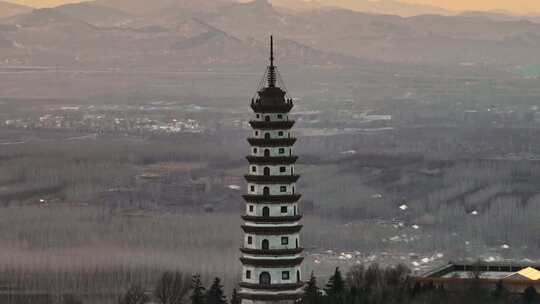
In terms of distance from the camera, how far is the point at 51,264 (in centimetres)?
14375

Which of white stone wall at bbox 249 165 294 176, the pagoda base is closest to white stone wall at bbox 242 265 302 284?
the pagoda base

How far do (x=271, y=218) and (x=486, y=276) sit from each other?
1371 cm

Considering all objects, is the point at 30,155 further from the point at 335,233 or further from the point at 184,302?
the point at 184,302

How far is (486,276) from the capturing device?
116750mm

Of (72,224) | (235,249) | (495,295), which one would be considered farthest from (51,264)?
(495,295)

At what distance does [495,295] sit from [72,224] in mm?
63231

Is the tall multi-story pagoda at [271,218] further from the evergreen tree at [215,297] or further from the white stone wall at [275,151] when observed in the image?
the evergreen tree at [215,297]

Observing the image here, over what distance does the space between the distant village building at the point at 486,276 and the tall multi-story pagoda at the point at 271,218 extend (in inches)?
254

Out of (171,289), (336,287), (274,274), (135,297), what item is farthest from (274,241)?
(171,289)

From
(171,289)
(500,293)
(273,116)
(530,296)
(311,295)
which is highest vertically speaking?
(273,116)

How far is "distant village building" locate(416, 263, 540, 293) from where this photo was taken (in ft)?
363

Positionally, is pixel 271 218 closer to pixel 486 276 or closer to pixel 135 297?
pixel 486 276

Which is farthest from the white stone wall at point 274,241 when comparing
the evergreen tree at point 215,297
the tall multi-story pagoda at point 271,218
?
the evergreen tree at point 215,297

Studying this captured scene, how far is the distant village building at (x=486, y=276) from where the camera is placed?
110500mm
